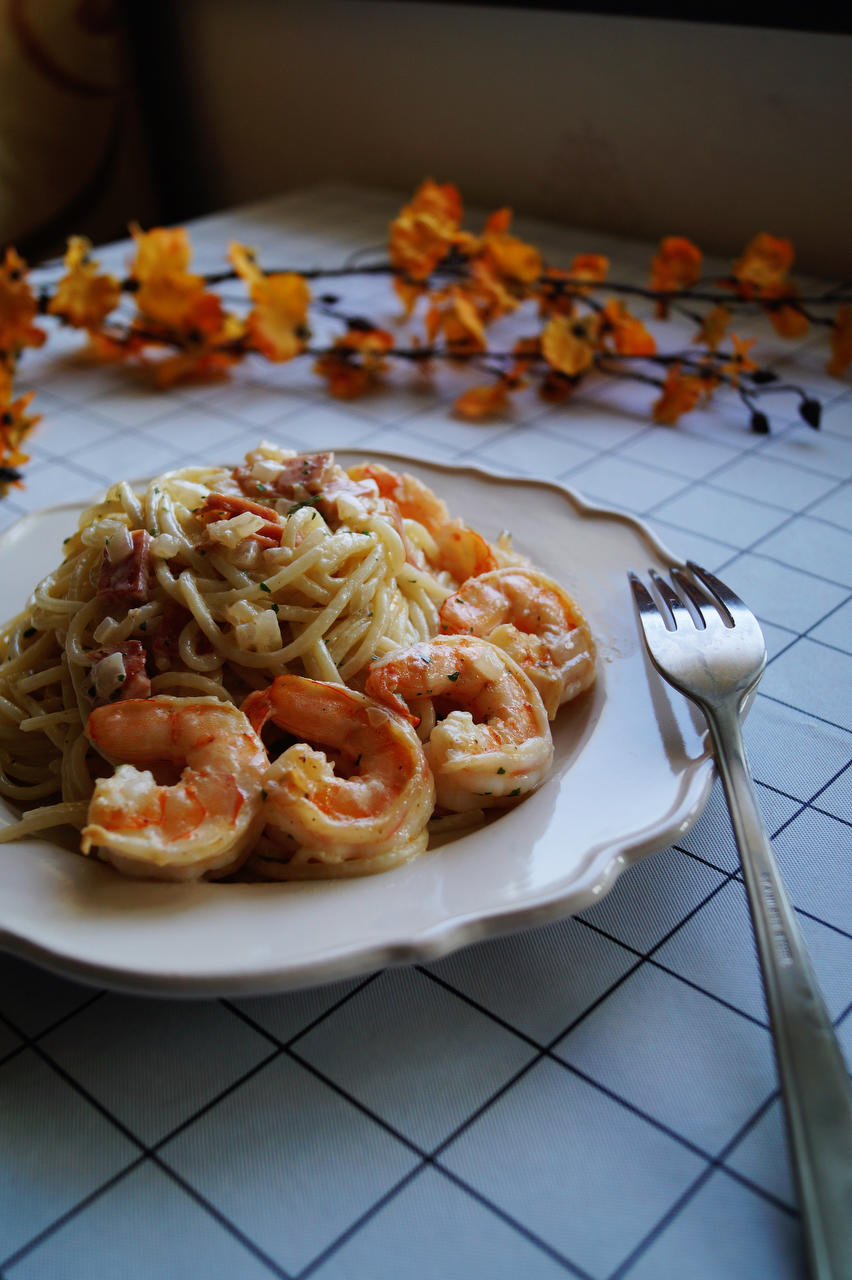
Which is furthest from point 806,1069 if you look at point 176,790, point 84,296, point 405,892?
point 84,296

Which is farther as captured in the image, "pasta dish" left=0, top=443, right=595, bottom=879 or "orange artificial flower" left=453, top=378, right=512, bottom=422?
"orange artificial flower" left=453, top=378, right=512, bottom=422

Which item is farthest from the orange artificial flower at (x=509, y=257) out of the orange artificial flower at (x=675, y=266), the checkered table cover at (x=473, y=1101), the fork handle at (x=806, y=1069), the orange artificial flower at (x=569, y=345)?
the fork handle at (x=806, y=1069)

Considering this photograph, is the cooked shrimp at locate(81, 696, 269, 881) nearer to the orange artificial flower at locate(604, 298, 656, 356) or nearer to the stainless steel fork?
the stainless steel fork

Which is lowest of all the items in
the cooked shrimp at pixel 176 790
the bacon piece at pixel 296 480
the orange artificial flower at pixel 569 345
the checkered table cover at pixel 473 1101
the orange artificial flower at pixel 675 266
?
the checkered table cover at pixel 473 1101

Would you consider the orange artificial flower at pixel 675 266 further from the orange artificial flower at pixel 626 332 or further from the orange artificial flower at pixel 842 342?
the orange artificial flower at pixel 842 342

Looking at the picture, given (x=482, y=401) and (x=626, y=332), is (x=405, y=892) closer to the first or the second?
(x=482, y=401)

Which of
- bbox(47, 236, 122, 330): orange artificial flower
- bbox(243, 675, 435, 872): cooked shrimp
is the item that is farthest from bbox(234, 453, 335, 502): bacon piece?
bbox(47, 236, 122, 330): orange artificial flower
